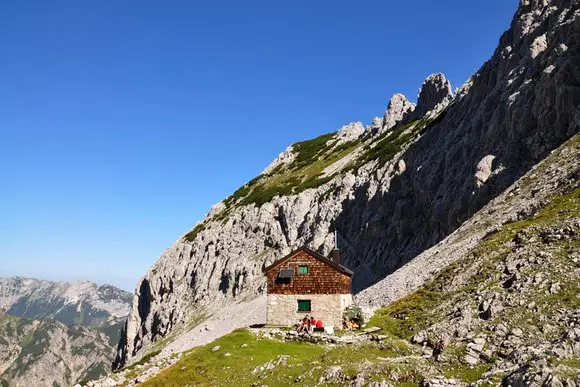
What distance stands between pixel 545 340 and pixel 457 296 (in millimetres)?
11291

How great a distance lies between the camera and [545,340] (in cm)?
2338

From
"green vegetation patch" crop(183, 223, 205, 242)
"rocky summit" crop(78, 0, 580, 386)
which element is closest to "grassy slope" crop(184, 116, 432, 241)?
"green vegetation patch" crop(183, 223, 205, 242)

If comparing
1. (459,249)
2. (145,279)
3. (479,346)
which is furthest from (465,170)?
(145,279)

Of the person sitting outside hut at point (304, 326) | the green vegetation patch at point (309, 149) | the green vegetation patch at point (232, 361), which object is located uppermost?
the green vegetation patch at point (309, 149)

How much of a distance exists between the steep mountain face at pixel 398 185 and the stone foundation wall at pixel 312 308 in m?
29.0

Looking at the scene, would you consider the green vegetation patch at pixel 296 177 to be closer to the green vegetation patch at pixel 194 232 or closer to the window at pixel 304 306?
the green vegetation patch at pixel 194 232

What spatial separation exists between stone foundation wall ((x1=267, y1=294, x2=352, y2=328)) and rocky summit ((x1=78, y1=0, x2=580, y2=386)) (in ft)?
12.4

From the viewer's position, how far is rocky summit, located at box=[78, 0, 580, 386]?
25281 mm

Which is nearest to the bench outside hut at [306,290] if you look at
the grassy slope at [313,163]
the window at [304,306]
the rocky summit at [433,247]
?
the window at [304,306]

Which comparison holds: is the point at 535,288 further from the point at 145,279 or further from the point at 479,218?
the point at 145,279

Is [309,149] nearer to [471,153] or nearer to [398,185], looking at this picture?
[398,185]

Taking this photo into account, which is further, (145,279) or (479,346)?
(145,279)

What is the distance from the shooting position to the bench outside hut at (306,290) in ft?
133

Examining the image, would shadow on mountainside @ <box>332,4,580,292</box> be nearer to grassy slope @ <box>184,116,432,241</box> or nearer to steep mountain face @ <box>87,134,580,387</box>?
steep mountain face @ <box>87,134,580,387</box>
